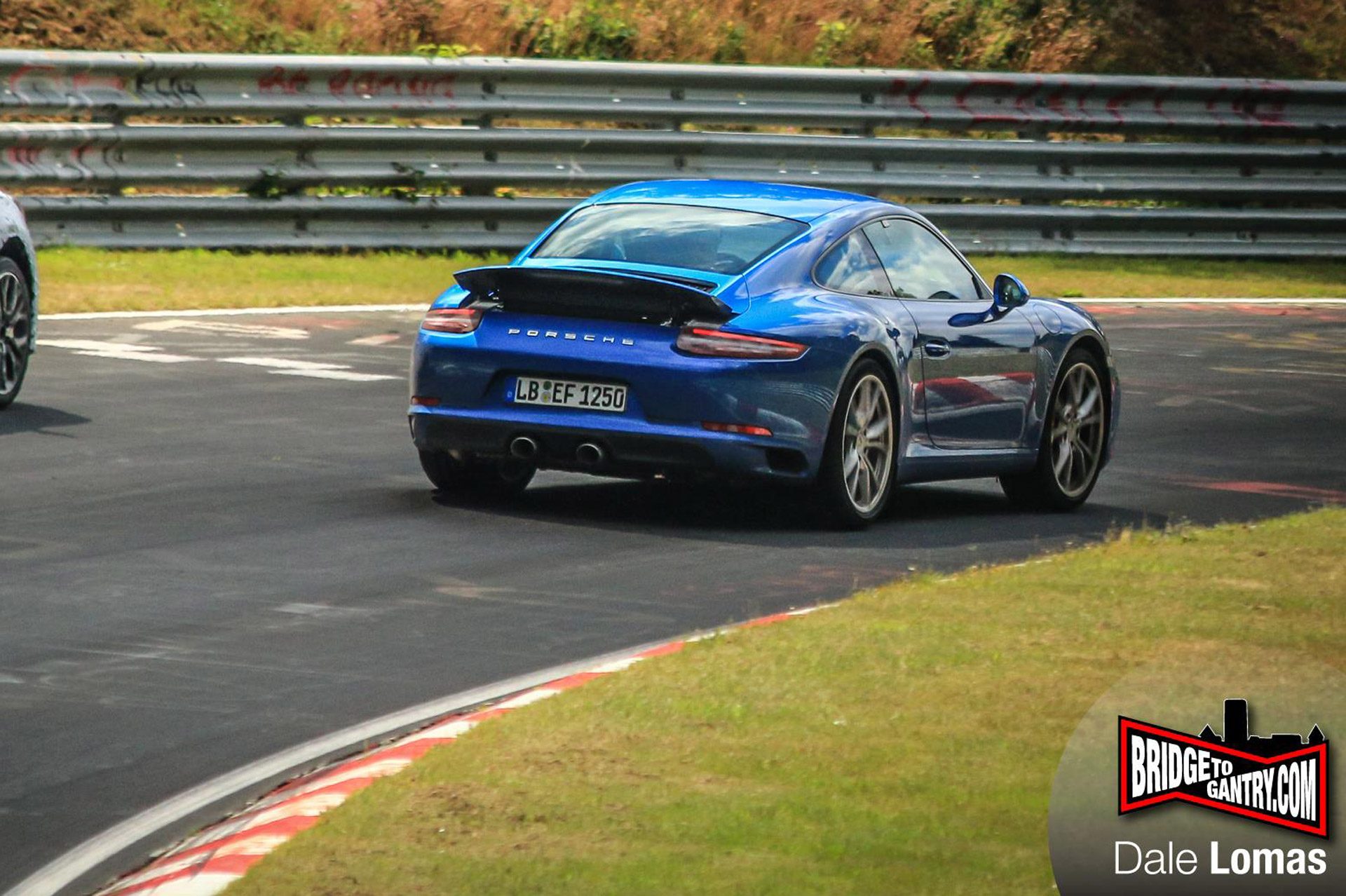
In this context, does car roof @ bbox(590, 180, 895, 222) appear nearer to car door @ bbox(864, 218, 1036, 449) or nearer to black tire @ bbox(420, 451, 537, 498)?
car door @ bbox(864, 218, 1036, 449)

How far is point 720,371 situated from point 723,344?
0.11 metres

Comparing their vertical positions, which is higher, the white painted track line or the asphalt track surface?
the white painted track line

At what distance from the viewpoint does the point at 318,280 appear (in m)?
20.1

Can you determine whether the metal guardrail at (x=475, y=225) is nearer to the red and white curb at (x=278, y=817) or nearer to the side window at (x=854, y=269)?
the side window at (x=854, y=269)

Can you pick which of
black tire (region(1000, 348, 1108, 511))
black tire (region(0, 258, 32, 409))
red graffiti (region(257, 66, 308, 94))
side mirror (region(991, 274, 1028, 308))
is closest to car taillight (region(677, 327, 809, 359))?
side mirror (region(991, 274, 1028, 308))

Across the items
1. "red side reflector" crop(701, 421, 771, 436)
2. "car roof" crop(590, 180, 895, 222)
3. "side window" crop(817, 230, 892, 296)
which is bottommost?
"red side reflector" crop(701, 421, 771, 436)

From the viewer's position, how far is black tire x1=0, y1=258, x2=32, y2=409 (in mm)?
A: 13055

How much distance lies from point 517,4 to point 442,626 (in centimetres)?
1894

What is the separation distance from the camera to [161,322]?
688 inches

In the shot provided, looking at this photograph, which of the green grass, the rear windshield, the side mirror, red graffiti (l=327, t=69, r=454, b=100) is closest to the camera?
the green grass

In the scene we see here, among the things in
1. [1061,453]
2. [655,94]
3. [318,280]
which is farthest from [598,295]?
[655,94]

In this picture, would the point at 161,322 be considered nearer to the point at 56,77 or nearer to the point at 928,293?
the point at 56,77

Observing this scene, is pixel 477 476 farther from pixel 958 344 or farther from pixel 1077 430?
pixel 1077 430

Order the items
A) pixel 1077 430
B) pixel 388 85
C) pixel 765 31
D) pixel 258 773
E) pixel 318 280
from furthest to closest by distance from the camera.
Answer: pixel 765 31, pixel 388 85, pixel 318 280, pixel 1077 430, pixel 258 773
